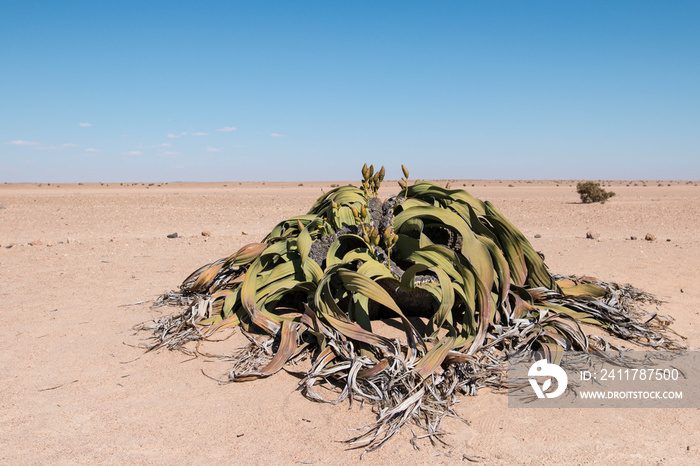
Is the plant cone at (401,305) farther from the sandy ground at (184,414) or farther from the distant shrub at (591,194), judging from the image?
the distant shrub at (591,194)

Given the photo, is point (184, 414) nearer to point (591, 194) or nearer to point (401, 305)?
point (401, 305)

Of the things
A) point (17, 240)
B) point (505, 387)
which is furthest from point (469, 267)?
point (17, 240)

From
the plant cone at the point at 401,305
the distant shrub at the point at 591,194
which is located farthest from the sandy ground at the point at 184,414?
the distant shrub at the point at 591,194

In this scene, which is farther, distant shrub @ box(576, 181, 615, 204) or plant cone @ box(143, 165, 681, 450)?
distant shrub @ box(576, 181, 615, 204)

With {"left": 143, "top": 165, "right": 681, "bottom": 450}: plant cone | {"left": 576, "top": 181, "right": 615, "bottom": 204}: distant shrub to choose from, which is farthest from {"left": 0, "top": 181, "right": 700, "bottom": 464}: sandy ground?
{"left": 576, "top": 181, "right": 615, "bottom": 204}: distant shrub

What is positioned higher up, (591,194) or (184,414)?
(591,194)

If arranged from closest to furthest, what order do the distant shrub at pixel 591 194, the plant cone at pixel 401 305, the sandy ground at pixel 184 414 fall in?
the sandy ground at pixel 184 414 → the plant cone at pixel 401 305 → the distant shrub at pixel 591 194

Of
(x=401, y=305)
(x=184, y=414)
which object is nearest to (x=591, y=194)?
(x=401, y=305)

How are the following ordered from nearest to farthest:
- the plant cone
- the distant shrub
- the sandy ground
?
the sandy ground, the plant cone, the distant shrub

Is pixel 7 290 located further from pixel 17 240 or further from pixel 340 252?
pixel 17 240

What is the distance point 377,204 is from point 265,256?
0.83 m

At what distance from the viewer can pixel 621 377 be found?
2371 millimetres

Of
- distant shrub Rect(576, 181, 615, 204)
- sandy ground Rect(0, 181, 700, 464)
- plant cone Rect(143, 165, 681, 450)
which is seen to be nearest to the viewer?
sandy ground Rect(0, 181, 700, 464)

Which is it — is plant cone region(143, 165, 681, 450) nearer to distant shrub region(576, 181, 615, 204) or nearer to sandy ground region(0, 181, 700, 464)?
sandy ground region(0, 181, 700, 464)
